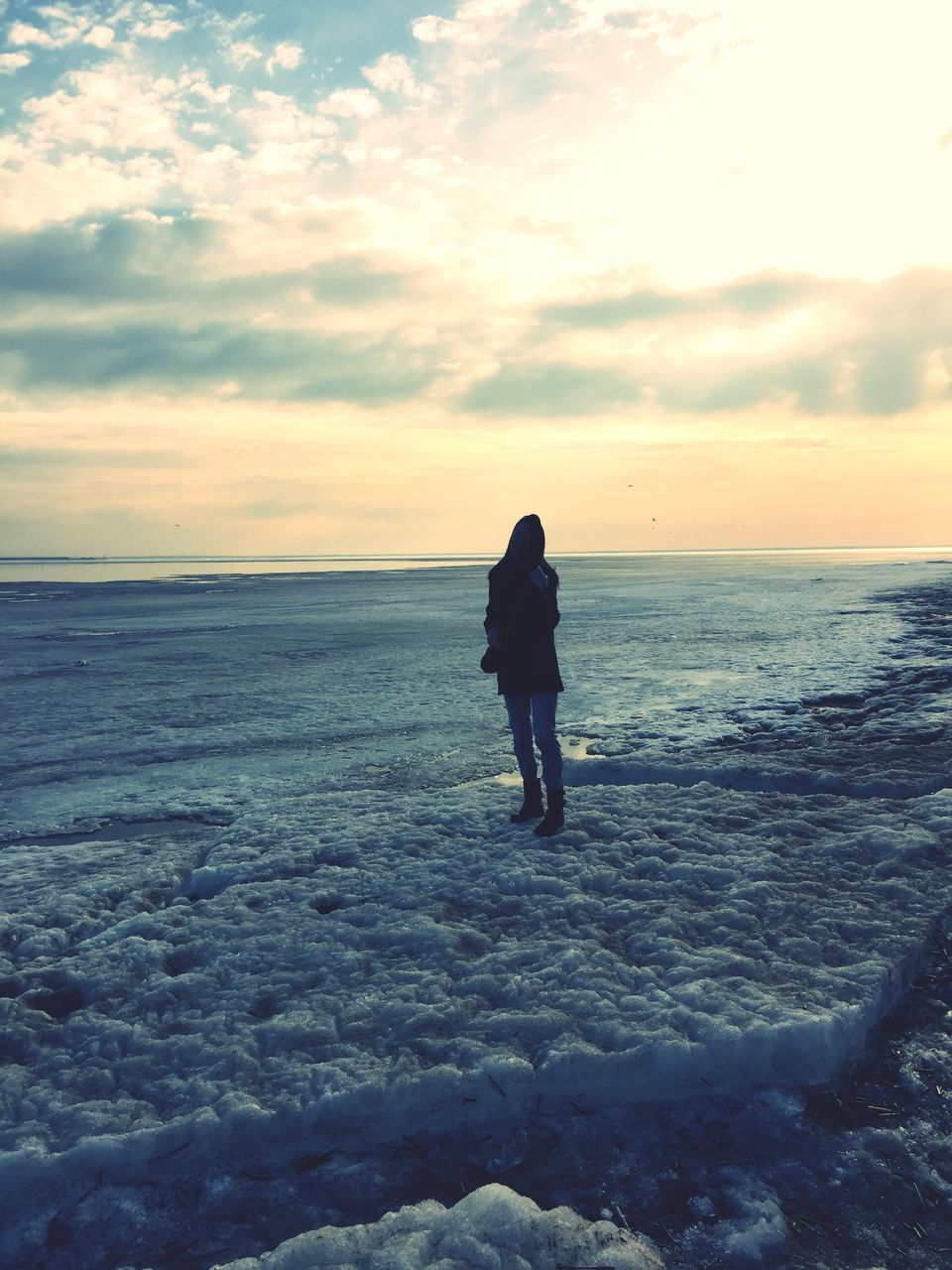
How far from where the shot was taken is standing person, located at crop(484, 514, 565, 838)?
19.6 feet

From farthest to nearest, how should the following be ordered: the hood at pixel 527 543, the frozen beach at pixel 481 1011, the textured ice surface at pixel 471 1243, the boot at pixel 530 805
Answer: the boot at pixel 530 805 → the hood at pixel 527 543 → the frozen beach at pixel 481 1011 → the textured ice surface at pixel 471 1243

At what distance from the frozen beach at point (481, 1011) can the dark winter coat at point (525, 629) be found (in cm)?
118

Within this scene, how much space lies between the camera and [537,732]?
6191 mm

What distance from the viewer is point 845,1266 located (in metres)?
2.43

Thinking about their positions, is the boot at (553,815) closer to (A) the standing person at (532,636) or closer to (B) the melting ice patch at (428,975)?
(A) the standing person at (532,636)

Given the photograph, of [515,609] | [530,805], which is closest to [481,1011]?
[530,805]


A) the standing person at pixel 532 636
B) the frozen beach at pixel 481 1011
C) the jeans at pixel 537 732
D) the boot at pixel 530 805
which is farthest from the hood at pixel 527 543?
the frozen beach at pixel 481 1011

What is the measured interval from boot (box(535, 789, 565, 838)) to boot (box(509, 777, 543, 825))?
20 cm

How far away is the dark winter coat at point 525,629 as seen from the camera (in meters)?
6.01

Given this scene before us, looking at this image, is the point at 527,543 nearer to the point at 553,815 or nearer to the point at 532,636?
the point at 532,636

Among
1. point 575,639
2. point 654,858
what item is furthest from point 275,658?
point 654,858

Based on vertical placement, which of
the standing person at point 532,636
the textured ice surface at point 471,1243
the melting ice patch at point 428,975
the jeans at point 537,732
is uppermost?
the standing person at point 532,636

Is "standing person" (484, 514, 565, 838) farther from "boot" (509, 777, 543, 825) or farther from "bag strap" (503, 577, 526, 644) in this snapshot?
"boot" (509, 777, 543, 825)

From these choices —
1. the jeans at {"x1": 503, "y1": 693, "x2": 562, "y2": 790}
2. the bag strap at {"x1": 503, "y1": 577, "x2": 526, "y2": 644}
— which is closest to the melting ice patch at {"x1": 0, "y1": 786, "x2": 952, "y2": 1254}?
the jeans at {"x1": 503, "y1": 693, "x2": 562, "y2": 790}
